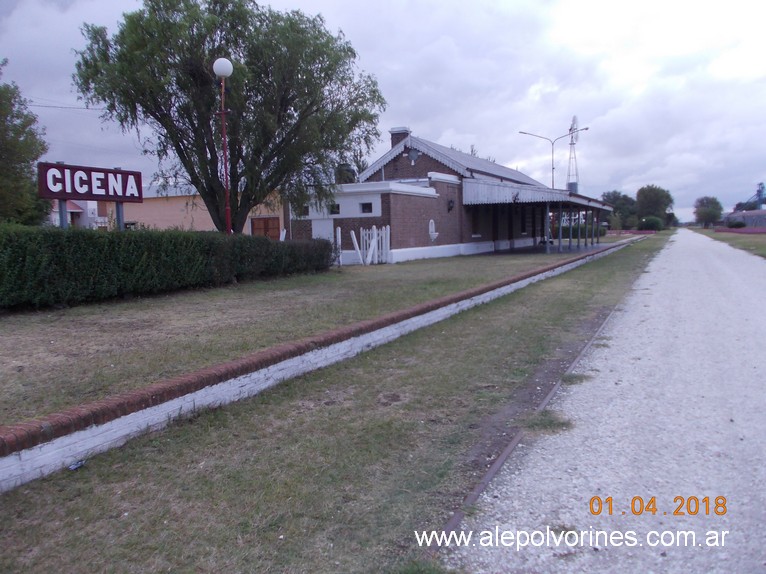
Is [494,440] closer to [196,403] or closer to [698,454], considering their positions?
[698,454]

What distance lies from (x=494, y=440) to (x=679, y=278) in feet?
50.6

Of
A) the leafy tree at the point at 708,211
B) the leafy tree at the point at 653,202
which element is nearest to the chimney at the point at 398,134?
the leafy tree at the point at 653,202

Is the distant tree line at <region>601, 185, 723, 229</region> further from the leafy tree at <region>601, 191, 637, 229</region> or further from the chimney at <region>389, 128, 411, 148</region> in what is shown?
the chimney at <region>389, 128, 411, 148</region>

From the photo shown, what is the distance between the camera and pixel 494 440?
4691mm

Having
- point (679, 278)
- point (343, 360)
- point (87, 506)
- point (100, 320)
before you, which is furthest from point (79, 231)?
point (679, 278)

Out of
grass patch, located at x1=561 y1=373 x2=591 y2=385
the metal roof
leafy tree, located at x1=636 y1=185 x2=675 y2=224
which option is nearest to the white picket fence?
the metal roof

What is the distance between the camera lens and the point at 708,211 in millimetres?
132000

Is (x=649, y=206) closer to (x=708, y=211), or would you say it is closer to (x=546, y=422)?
(x=708, y=211)

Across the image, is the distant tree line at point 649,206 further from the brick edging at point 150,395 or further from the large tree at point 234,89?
the brick edging at point 150,395

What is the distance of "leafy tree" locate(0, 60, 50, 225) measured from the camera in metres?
20.9

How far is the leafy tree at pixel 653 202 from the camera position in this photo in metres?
124

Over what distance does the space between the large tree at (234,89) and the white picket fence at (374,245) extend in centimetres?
577

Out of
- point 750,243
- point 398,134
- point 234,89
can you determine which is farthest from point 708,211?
point 234,89

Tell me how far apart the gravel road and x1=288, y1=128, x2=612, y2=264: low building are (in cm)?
1392
